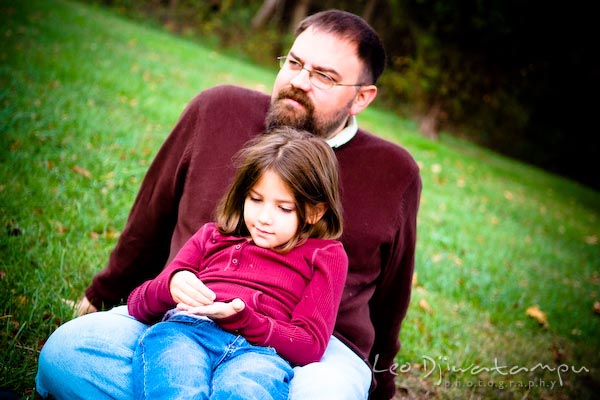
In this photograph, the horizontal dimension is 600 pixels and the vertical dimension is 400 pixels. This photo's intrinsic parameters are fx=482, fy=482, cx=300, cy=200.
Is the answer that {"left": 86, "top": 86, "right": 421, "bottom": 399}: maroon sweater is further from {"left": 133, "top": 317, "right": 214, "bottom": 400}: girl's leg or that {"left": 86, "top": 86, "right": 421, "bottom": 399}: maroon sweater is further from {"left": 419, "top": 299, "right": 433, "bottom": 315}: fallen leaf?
{"left": 419, "top": 299, "right": 433, "bottom": 315}: fallen leaf

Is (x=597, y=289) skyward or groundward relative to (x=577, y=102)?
groundward

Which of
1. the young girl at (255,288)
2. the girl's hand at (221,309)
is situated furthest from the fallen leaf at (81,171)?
the girl's hand at (221,309)

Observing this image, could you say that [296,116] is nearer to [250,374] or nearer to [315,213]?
[315,213]

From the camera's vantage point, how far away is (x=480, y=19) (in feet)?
39.0

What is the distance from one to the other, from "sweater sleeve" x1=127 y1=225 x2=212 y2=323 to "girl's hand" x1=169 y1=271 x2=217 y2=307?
0.21ft

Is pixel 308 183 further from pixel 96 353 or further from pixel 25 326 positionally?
pixel 25 326

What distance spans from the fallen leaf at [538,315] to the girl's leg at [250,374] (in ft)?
12.1

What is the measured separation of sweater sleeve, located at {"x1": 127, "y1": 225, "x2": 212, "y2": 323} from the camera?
1.88m

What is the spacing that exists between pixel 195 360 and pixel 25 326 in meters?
1.21

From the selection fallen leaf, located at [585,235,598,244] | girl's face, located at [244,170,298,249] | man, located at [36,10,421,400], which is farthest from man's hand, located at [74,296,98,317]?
fallen leaf, located at [585,235,598,244]

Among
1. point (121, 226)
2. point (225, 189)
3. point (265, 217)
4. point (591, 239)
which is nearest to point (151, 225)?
point (225, 189)

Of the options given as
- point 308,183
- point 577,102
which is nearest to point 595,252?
point 308,183

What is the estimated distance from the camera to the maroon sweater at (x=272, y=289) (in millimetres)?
1803

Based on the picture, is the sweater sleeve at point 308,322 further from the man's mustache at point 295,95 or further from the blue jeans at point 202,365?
the man's mustache at point 295,95
